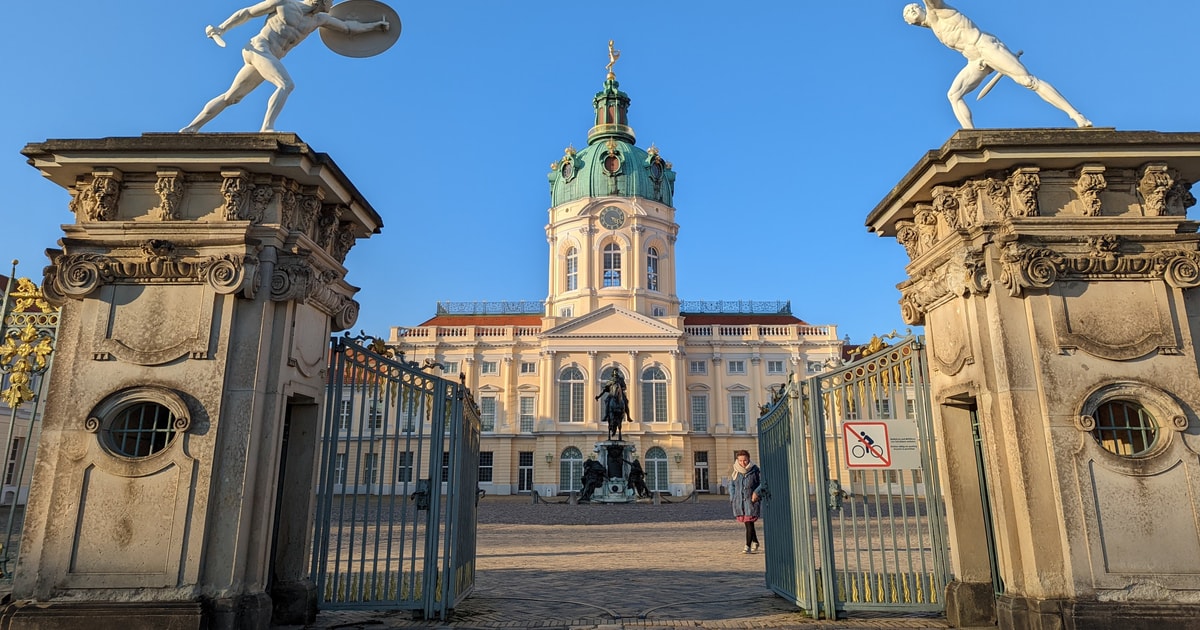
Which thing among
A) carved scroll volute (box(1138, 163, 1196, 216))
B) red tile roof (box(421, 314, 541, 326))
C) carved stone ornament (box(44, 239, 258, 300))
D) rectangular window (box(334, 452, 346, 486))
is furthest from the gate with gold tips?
red tile roof (box(421, 314, 541, 326))

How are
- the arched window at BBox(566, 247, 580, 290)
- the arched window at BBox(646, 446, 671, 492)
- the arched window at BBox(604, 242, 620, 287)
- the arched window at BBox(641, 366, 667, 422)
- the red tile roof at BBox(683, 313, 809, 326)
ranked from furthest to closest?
1. the red tile roof at BBox(683, 313, 809, 326)
2. the arched window at BBox(566, 247, 580, 290)
3. the arched window at BBox(604, 242, 620, 287)
4. the arched window at BBox(641, 366, 667, 422)
5. the arched window at BBox(646, 446, 671, 492)

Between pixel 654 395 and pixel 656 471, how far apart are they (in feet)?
16.3

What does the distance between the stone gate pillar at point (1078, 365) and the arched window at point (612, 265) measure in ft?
166

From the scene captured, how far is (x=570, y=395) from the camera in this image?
53.3 meters

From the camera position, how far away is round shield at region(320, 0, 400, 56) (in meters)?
7.95

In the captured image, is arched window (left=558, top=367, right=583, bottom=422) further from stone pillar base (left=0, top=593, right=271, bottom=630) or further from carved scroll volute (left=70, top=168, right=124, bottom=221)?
stone pillar base (left=0, top=593, right=271, bottom=630)

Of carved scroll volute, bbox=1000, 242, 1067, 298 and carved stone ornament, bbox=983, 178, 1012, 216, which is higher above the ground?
carved stone ornament, bbox=983, 178, 1012, 216

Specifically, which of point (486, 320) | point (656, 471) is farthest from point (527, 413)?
point (486, 320)

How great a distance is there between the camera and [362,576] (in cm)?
749

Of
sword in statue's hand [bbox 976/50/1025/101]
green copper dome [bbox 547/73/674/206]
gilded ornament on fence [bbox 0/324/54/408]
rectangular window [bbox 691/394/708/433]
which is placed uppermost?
green copper dome [bbox 547/73/674/206]

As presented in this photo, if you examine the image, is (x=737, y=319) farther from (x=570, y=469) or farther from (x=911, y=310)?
(x=911, y=310)

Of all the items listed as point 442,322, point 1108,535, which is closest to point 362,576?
point 1108,535

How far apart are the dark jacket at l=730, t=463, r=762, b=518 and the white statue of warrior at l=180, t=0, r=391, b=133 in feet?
30.8

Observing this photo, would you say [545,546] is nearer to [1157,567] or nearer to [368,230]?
[368,230]
